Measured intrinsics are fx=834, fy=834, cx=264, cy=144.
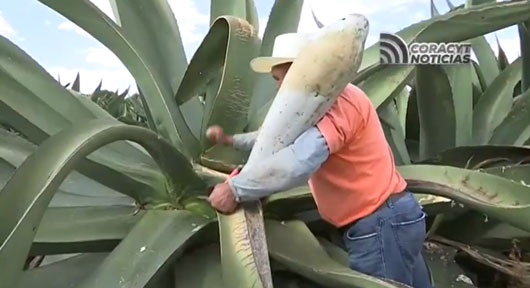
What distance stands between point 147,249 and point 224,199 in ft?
0.47

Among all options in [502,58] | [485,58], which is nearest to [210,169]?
[485,58]

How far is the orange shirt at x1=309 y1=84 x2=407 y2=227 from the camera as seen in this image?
109 centimetres

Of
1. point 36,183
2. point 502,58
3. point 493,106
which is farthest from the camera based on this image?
point 502,58

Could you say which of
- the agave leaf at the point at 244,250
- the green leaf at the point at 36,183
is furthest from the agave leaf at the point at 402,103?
the green leaf at the point at 36,183

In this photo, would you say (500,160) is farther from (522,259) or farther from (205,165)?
(205,165)

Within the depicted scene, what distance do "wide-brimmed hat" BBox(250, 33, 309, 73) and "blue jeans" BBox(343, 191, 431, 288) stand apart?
0.24 metres

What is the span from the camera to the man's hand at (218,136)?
1235 mm

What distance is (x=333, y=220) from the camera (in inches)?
44.8

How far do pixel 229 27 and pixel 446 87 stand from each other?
454 mm

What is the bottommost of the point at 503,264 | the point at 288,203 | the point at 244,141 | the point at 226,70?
the point at 503,264

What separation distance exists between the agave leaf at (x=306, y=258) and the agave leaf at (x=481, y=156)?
317 mm

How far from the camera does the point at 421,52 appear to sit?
1.30m

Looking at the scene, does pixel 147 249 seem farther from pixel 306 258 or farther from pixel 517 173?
pixel 517 173

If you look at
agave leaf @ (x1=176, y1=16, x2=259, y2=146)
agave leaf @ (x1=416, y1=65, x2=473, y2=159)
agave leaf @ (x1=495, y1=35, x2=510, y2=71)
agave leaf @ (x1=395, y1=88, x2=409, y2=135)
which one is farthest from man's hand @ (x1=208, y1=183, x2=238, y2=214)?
agave leaf @ (x1=495, y1=35, x2=510, y2=71)
